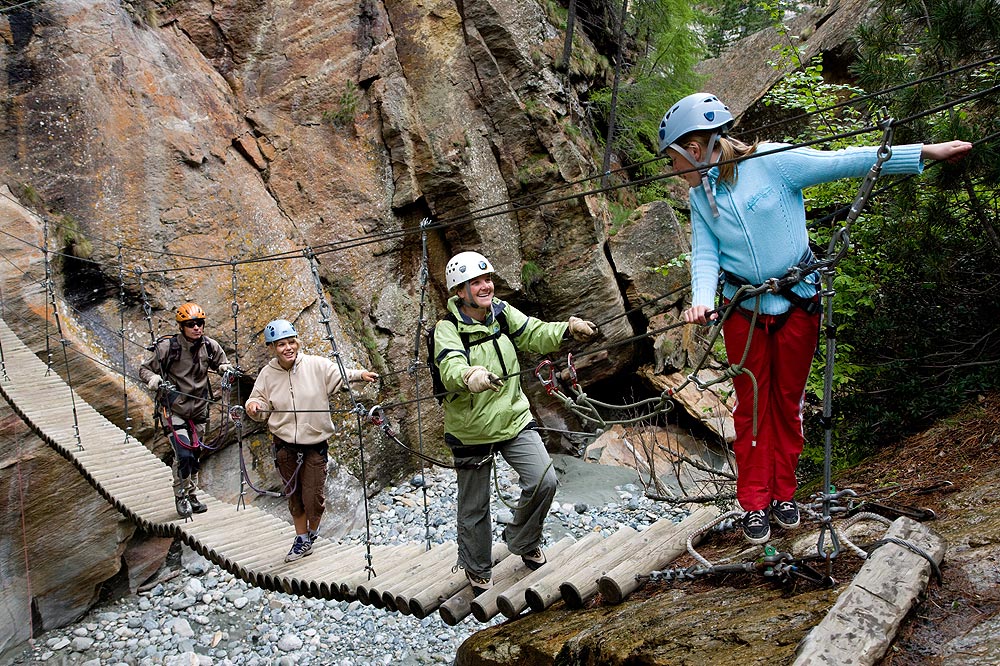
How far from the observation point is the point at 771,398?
2.53m

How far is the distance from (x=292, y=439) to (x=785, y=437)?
111 inches

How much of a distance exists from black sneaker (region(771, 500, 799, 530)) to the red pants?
34 millimetres

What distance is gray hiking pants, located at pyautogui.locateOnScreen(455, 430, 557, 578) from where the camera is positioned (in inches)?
131

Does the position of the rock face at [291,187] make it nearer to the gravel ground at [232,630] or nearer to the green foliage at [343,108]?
the green foliage at [343,108]

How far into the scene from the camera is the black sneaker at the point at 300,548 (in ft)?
14.2

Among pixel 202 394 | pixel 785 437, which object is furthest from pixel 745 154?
pixel 202 394

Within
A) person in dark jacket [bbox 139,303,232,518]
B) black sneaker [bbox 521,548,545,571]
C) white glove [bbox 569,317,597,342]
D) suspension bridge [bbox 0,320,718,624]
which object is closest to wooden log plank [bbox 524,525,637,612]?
suspension bridge [bbox 0,320,718,624]

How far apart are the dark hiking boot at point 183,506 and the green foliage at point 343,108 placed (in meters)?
6.12

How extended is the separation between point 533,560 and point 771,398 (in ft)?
5.42

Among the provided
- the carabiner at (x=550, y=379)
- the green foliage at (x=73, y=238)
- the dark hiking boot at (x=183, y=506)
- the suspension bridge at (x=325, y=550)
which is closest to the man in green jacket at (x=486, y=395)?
the carabiner at (x=550, y=379)

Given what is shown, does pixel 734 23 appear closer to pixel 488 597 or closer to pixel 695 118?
pixel 695 118

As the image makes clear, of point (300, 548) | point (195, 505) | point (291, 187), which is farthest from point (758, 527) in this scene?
point (291, 187)

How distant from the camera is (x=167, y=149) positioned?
7.91 meters

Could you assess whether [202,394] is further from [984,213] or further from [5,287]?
[984,213]
